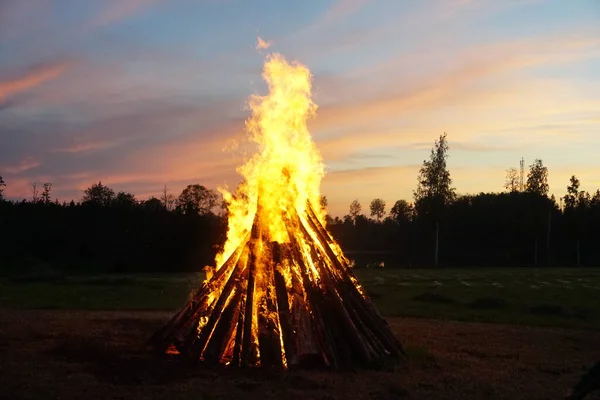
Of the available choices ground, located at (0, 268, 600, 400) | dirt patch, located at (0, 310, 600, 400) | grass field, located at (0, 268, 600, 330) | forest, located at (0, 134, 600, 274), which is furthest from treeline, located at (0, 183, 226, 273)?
dirt patch, located at (0, 310, 600, 400)

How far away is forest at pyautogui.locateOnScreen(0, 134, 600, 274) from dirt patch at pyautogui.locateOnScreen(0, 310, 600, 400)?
22.6m

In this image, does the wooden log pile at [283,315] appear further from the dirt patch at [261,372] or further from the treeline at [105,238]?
the treeline at [105,238]

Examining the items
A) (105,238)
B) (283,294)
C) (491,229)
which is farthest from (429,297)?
(491,229)

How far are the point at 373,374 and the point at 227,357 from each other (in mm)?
2509

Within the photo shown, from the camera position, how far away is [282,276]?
1106 cm

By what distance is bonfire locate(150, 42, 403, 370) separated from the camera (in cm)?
1053

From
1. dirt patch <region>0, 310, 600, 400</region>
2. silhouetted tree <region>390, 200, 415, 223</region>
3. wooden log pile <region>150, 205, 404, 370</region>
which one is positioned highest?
silhouetted tree <region>390, 200, 415, 223</region>

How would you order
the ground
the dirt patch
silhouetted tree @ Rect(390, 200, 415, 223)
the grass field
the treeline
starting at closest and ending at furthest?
the dirt patch < the ground < the grass field < the treeline < silhouetted tree @ Rect(390, 200, 415, 223)

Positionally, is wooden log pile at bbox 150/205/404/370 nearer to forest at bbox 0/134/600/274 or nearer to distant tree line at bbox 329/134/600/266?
forest at bbox 0/134/600/274

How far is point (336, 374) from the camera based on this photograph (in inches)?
398

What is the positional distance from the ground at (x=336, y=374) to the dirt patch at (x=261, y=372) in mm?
21

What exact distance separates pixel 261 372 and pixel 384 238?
6390 centimetres

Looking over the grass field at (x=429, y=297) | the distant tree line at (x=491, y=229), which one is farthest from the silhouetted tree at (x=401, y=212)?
the grass field at (x=429, y=297)

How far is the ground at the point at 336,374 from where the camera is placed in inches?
355
